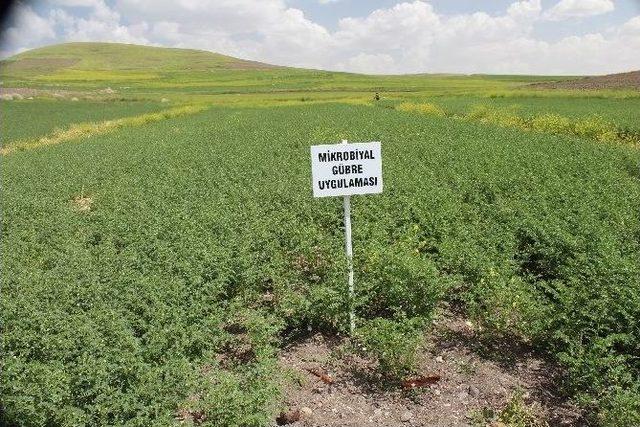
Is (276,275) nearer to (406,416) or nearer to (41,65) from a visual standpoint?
(406,416)

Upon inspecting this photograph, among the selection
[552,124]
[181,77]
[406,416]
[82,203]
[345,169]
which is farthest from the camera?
[181,77]

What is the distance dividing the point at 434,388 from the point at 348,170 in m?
2.62

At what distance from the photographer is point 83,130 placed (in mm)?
33469

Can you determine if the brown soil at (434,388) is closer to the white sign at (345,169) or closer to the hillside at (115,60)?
the white sign at (345,169)

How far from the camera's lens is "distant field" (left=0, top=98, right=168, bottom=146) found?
33.0 metres

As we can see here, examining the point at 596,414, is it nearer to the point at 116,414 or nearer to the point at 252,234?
the point at 116,414

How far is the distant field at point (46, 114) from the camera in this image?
33031 millimetres

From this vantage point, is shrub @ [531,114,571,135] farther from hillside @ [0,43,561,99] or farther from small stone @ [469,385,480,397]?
hillside @ [0,43,561,99]

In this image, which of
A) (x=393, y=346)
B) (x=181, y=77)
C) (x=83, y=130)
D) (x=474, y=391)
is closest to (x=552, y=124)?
(x=474, y=391)

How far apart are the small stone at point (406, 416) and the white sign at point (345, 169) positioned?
2.56 m

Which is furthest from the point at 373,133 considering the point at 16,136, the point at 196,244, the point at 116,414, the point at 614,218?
the point at 16,136

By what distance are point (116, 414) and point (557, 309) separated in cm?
452

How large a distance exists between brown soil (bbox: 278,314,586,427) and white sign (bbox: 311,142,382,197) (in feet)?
5.93

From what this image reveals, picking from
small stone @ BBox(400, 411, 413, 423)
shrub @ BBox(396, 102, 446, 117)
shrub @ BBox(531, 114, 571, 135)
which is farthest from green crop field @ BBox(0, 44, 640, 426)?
shrub @ BBox(396, 102, 446, 117)
